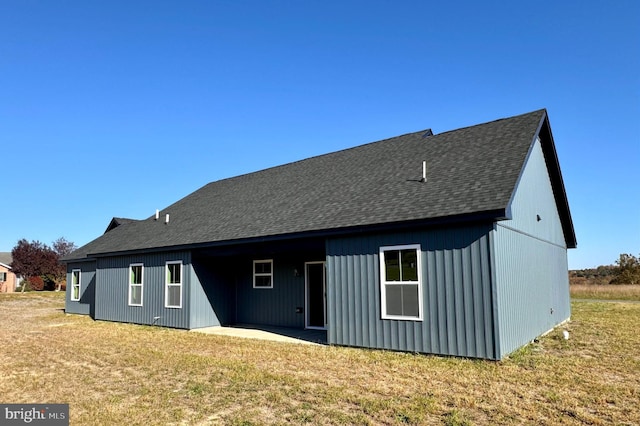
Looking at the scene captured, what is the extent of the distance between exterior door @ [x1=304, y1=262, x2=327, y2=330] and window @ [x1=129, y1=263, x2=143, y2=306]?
681 cm

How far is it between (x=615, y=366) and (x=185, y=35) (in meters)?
13.7

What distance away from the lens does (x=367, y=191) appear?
11414 millimetres

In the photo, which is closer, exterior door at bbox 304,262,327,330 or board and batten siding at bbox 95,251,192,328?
exterior door at bbox 304,262,327,330

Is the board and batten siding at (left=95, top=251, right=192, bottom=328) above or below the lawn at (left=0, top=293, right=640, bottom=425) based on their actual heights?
above

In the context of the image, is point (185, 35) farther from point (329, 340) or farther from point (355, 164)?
point (329, 340)

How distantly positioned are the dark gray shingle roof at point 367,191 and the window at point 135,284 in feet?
2.60

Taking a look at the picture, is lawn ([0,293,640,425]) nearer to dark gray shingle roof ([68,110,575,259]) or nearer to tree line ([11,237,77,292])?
dark gray shingle roof ([68,110,575,259])

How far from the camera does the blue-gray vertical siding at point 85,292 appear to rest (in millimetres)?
20156

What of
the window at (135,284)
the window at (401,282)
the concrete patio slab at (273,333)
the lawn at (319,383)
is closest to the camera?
the lawn at (319,383)

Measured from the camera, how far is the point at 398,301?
912 centimetres

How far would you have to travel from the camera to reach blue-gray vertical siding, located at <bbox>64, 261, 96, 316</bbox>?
20156 mm

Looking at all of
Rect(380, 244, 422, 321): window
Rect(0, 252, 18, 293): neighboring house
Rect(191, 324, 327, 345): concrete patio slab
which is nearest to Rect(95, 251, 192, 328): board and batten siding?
Rect(191, 324, 327, 345): concrete patio slab

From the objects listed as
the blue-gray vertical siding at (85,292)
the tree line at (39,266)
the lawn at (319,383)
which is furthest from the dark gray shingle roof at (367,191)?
the tree line at (39,266)

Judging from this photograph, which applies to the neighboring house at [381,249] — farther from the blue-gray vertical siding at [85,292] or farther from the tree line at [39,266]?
the tree line at [39,266]
